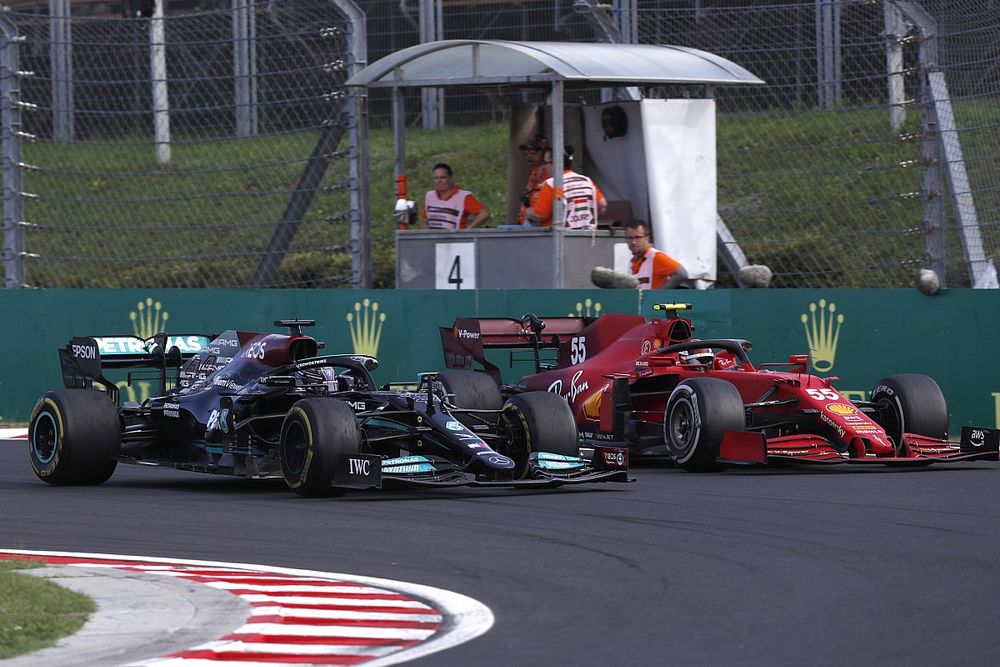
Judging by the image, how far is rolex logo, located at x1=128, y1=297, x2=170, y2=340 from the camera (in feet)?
59.5

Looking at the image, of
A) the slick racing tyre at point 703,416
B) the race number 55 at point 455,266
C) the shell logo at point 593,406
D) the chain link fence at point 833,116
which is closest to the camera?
the slick racing tyre at point 703,416

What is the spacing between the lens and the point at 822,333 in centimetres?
1579

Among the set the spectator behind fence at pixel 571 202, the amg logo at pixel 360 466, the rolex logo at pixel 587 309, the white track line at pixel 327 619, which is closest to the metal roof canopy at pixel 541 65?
the spectator behind fence at pixel 571 202

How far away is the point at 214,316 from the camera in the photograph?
1805 cm

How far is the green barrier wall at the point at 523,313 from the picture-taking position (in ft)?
49.9

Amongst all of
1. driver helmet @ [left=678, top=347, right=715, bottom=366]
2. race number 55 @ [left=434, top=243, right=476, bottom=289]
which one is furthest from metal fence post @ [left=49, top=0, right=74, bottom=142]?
driver helmet @ [left=678, top=347, right=715, bottom=366]

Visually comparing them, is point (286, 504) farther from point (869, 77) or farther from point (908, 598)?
point (869, 77)

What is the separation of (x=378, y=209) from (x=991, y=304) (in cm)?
1241

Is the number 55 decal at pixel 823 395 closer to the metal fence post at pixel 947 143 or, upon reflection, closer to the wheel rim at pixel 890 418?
the wheel rim at pixel 890 418

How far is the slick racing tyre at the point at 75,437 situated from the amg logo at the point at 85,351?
2.15 feet

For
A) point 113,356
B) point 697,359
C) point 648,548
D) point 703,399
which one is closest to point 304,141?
point 113,356

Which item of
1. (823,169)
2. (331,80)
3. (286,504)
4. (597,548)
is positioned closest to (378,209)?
(331,80)

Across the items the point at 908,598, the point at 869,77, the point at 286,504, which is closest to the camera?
the point at 908,598

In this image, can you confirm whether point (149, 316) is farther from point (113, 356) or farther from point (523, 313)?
point (113, 356)
